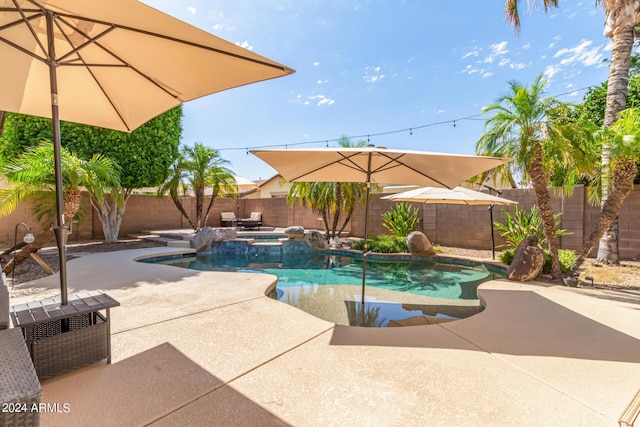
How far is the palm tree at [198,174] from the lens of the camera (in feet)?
39.5

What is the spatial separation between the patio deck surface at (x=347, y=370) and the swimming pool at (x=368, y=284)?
3.43ft

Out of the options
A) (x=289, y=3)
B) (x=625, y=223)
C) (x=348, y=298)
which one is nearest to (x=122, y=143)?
(x=289, y=3)

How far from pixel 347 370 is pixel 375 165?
11.3ft

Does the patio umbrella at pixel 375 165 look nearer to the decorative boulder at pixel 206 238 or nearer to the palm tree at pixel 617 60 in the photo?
the palm tree at pixel 617 60

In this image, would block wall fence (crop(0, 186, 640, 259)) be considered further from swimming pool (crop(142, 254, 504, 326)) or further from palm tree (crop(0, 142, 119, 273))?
palm tree (crop(0, 142, 119, 273))

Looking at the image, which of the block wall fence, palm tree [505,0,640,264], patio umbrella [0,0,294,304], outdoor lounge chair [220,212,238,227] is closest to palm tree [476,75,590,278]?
palm tree [505,0,640,264]

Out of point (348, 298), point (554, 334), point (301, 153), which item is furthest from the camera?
point (348, 298)

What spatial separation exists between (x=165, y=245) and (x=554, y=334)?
1068 centimetres

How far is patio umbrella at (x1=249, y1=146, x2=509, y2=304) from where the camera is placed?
388 cm

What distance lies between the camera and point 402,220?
35.6 ft

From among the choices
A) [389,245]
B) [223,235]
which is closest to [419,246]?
[389,245]

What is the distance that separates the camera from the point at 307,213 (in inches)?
605

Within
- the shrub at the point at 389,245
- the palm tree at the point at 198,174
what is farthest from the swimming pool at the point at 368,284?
the palm tree at the point at 198,174

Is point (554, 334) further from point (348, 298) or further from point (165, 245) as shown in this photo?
point (165, 245)
